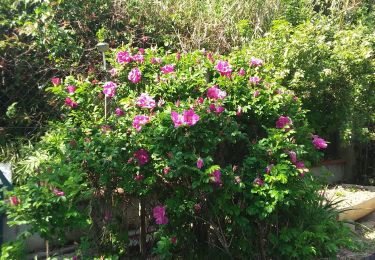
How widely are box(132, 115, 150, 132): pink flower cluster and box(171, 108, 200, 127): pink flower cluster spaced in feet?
0.96

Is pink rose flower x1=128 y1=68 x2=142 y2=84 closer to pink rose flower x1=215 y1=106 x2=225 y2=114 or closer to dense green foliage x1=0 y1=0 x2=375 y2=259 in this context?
dense green foliage x1=0 y1=0 x2=375 y2=259

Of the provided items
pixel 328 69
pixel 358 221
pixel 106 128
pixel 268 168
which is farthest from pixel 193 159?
pixel 358 221

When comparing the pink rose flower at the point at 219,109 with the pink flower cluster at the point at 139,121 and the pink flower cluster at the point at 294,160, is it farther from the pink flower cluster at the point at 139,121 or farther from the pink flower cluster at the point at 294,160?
the pink flower cluster at the point at 294,160

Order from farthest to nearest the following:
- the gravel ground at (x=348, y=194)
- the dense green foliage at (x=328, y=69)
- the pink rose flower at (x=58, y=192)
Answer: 1. the gravel ground at (x=348, y=194)
2. the dense green foliage at (x=328, y=69)
3. the pink rose flower at (x=58, y=192)

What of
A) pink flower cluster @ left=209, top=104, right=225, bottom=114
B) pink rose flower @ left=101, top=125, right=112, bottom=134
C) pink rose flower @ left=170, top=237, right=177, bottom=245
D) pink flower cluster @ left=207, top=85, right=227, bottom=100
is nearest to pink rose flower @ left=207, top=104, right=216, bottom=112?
pink flower cluster @ left=209, top=104, right=225, bottom=114

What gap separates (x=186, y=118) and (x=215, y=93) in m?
0.52

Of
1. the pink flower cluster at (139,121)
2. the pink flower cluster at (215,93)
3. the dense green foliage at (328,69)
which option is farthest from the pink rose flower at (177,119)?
the dense green foliage at (328,69)

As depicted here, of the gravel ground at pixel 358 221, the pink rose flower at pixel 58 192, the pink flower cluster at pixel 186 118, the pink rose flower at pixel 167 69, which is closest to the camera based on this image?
the pink rose flower at pixel 58 192

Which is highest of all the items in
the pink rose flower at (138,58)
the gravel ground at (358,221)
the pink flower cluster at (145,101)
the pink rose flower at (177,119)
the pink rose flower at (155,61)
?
the pink rose flower at (138,58)

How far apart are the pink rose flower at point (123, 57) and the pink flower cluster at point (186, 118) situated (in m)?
1.00

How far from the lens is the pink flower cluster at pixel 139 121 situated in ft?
12.0

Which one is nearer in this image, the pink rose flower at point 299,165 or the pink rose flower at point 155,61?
the pink rose flower at point 299,165

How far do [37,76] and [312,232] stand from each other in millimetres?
3586

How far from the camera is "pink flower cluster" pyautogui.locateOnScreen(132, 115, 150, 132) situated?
144 inches
